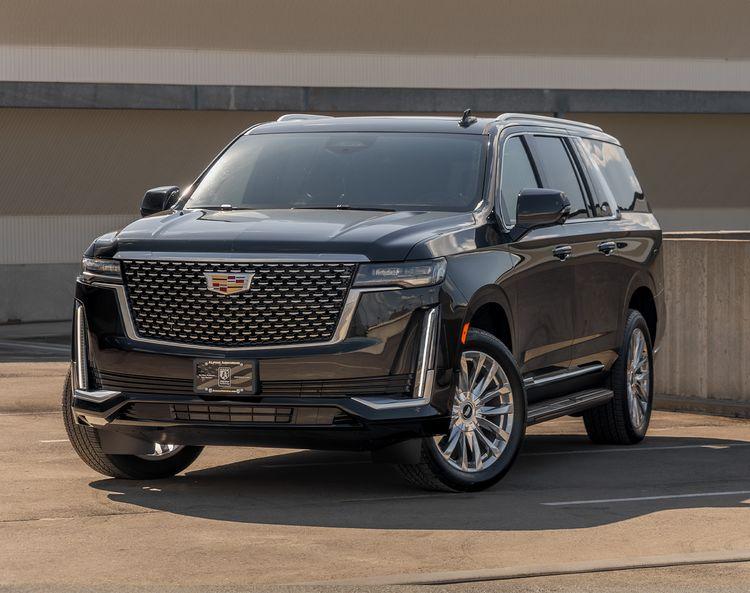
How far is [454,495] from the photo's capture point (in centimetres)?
967

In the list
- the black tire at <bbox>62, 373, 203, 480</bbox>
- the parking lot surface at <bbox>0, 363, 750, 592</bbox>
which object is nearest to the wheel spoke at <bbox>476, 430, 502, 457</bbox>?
the parking lot surface at <bbox>0, 363, 750, 592</bbox>

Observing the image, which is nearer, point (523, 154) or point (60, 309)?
point (523, 154)

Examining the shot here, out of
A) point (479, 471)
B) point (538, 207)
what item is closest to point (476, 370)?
point (479, 471)

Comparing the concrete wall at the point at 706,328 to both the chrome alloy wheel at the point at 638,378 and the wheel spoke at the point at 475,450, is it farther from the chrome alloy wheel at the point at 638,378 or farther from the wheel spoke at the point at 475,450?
the wheel spoke at the point at 475,450

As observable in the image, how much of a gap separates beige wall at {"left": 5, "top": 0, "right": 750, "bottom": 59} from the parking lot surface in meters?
17.2

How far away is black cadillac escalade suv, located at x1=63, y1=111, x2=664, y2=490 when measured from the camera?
9.20 metres

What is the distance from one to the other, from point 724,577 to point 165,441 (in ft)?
10.6

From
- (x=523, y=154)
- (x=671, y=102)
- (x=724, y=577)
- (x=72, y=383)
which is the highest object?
(x=671, y=102)

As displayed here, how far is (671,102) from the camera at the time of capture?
3344 centimetres

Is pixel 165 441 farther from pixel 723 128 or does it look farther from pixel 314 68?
pixel 723 128

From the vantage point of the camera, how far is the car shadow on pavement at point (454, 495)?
8.96m

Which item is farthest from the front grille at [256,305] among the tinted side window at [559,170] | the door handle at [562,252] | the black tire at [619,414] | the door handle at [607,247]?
the black tire at [619,414]

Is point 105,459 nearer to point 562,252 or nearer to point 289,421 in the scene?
point 289,421

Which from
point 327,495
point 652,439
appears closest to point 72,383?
point 327,495
